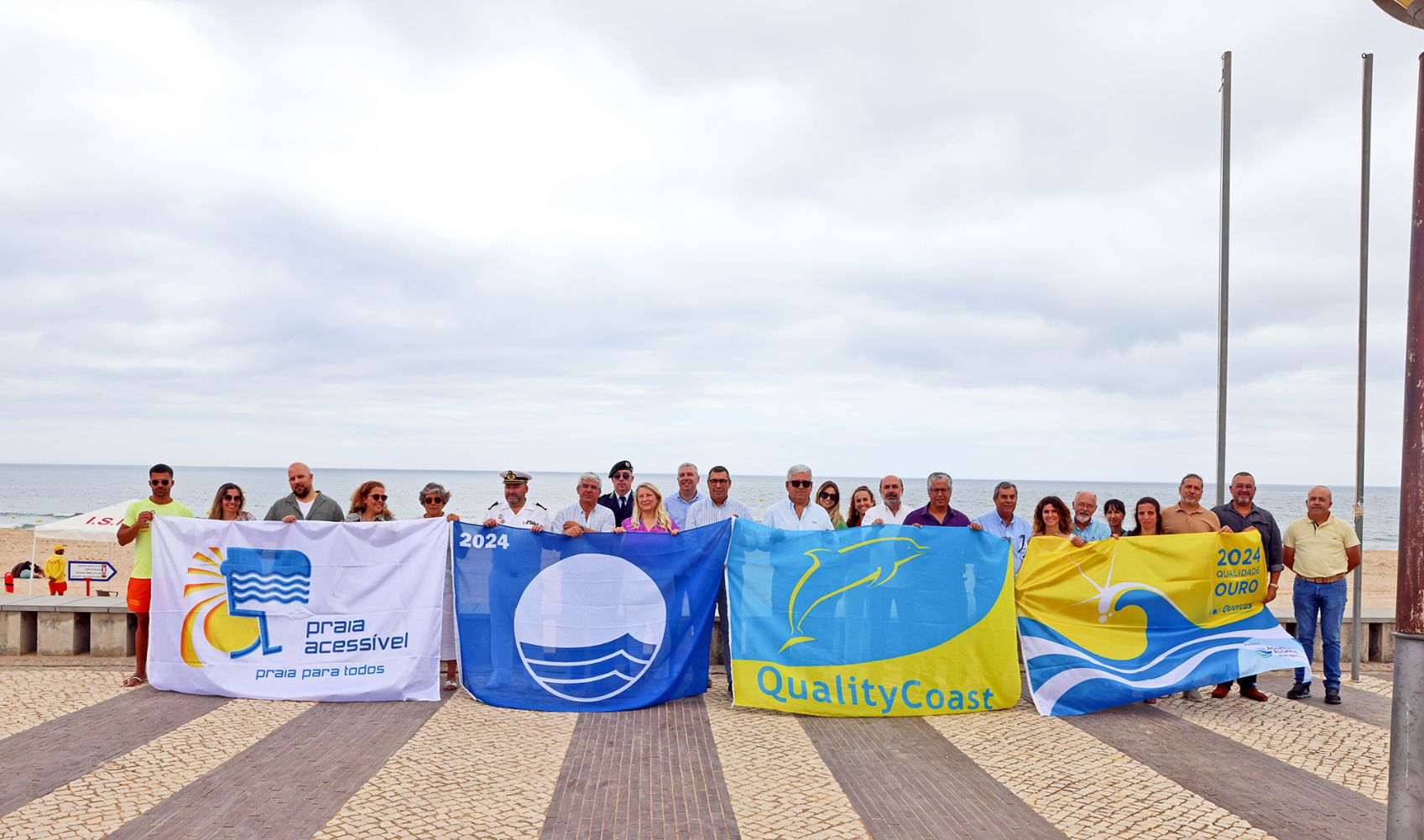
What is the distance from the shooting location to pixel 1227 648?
784 cm

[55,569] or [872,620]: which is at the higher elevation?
[872,620]

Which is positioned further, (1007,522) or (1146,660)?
(1007,522)

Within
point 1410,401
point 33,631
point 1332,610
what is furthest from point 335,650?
point 1332,610

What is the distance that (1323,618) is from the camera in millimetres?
8211

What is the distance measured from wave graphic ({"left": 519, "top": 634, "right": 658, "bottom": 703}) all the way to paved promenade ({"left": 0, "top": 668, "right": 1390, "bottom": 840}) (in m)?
0.33

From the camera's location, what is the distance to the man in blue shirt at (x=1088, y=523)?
8.57 m

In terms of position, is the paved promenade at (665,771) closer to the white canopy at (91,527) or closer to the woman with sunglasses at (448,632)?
the woman with sunglasses at (448,632)

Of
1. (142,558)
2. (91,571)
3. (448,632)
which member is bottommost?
(91,571)

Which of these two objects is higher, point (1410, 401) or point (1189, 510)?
point (1410, 401)

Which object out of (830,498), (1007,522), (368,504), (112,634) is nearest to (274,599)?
(368,504)

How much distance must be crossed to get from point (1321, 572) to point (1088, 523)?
6.62 feet

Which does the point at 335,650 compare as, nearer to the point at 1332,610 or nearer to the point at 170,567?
the point at 170,567

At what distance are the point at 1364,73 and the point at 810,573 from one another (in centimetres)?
813

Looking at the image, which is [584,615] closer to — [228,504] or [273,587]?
[273,587]
